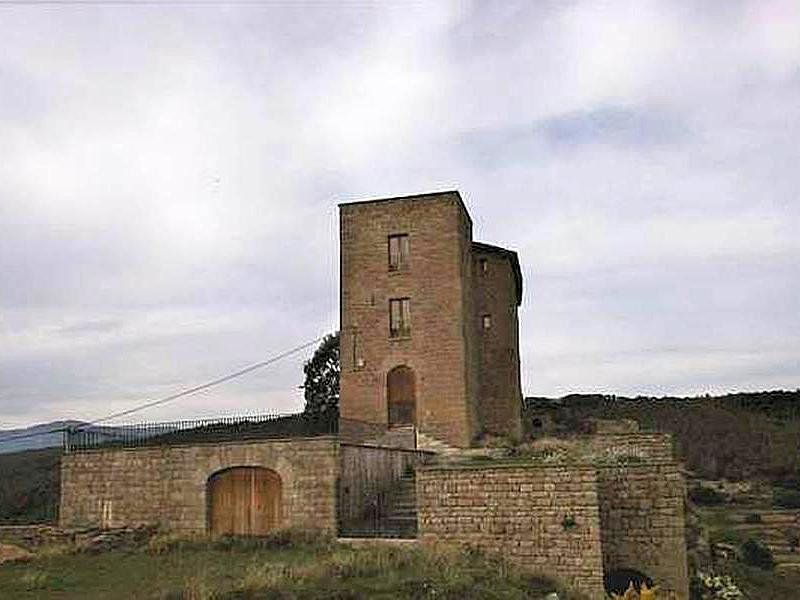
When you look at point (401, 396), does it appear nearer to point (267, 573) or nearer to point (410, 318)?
point (410, 318)

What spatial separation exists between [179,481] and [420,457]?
6.59 metres

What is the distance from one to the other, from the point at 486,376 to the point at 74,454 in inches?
590

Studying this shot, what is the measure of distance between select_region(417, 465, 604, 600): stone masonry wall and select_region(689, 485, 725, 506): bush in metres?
23.6

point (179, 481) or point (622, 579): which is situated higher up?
point (179, 481)

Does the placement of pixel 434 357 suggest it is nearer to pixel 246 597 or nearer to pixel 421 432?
pixel 421 432

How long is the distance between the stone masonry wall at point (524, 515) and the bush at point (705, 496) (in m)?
23.6

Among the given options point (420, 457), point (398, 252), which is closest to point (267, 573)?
point (420, 457)

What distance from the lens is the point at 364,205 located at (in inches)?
1080

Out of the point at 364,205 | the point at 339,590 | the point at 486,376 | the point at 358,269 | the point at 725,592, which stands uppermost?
the point at 364,205

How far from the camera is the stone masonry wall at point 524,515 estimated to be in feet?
44.9

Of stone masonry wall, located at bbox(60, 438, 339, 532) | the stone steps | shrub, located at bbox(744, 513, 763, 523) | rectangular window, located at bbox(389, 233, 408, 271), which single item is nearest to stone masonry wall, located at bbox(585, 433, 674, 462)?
the stone steps

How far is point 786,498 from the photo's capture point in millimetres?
35312

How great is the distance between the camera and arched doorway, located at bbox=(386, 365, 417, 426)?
2603cm

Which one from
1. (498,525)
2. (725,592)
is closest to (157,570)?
(498,525)
